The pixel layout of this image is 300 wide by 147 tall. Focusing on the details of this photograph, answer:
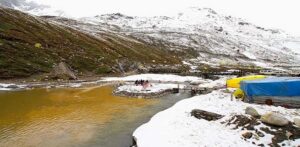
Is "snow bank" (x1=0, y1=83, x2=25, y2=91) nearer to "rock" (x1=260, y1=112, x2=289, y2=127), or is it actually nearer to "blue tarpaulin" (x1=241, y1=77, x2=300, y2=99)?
"blue tarpaulin" (x1=241, y1=77, x2=300, y2=99)

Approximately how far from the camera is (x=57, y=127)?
34.0 metres

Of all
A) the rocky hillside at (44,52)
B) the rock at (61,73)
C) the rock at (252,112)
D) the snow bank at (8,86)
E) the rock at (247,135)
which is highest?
the rocky hillside at (44,52)

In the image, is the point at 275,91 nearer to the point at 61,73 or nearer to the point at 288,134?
the point at 288,134

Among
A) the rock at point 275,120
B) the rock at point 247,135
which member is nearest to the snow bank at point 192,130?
the rock at point 247,135

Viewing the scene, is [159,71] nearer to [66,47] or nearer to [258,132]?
[66,47]

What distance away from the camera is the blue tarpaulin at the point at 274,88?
38.1 m

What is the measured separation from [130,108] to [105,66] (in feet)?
176

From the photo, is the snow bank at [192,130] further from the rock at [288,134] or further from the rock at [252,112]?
the rock at [252,112]

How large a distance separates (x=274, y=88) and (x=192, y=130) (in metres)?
15.8

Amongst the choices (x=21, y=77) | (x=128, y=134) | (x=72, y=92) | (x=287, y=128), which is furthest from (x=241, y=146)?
(x=21, y=77)

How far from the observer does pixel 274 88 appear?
3950 centimetres

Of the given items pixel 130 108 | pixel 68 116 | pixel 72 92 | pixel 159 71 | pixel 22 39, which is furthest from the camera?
pixel 22 39

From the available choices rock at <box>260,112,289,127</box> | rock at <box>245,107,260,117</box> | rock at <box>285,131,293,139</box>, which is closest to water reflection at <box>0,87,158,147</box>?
rock at <box>245,107,260,117</box>

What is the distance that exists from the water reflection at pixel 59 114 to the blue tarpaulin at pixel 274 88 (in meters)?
14.1
